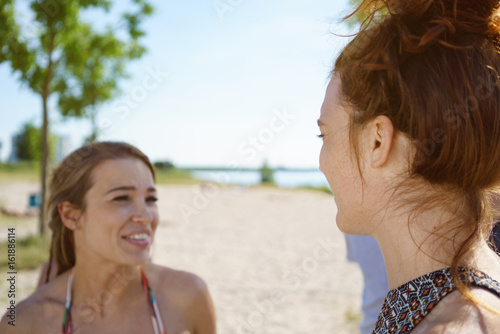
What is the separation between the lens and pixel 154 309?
7.34 feet

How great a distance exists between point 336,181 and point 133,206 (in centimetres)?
135

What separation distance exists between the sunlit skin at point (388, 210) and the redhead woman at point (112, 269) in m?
1.29

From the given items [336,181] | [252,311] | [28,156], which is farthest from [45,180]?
[28,156]

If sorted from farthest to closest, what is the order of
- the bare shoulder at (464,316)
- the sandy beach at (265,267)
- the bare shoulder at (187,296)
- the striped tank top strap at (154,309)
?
the sandy beach at (265,267) < the bare shoulder at (187,296) < the striped tank top strap at (154,309) < the bare shoulder at (464,316)

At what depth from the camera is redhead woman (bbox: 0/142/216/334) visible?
86.7 inches

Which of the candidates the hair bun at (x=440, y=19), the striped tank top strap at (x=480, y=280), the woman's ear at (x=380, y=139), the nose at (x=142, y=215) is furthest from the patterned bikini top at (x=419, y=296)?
the nose at (x=142, y=215)

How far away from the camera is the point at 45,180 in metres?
7.75

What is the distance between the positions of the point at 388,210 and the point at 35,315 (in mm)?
1795

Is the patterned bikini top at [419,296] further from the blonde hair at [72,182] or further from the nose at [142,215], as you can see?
the blonde hair at [72,182]

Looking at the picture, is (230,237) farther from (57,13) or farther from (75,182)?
(75,182)

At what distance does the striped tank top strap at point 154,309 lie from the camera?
7.18ft

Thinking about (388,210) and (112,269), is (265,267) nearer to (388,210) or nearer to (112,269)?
(112,269)

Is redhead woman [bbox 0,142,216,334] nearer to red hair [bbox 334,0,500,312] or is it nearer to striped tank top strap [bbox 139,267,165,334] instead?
striped tank top strap [bbox 139,267,165,334]

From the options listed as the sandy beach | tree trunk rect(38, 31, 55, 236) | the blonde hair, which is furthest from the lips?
tree trunk rect(38, 31, 55, 236)
